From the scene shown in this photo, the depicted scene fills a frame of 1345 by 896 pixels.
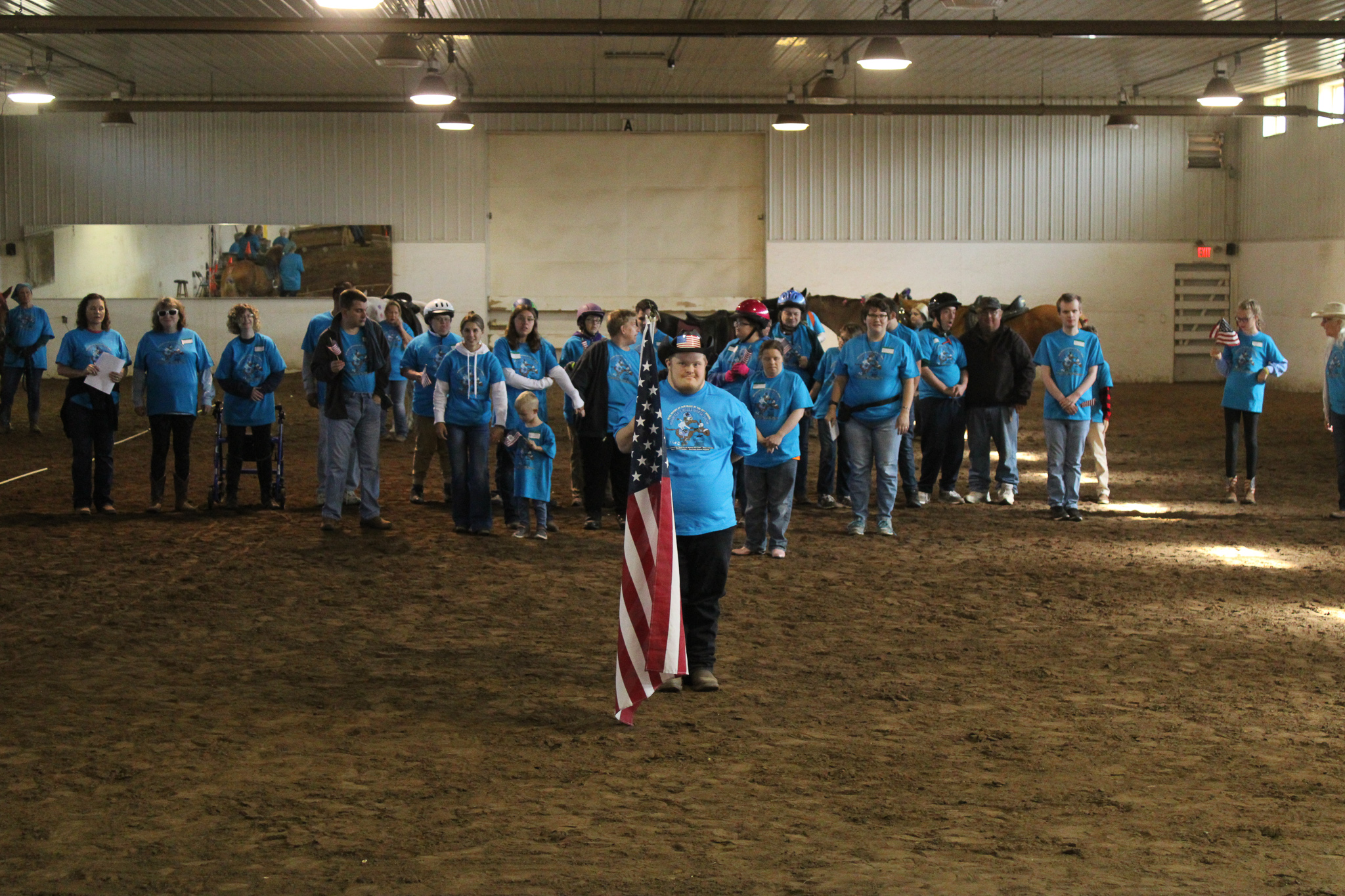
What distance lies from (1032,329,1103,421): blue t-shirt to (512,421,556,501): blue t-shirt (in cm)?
405

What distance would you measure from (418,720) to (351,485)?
6360 millimetres

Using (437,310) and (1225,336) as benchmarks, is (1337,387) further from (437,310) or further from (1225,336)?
(437,310)

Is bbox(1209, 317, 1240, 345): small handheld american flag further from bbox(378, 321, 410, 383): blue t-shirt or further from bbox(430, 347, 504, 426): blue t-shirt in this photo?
bbox(378, 321, 410, 383): blue t-shirt

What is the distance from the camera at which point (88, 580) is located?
327 inches

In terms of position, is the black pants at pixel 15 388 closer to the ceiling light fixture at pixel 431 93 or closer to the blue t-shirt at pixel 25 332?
the blue t-shirt at pixel 25 332

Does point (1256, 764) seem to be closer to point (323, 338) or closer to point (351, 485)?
point (323, 338)

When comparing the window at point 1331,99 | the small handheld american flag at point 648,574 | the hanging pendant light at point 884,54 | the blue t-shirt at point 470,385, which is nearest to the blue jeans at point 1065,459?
the blue t-shirt at point 470,385

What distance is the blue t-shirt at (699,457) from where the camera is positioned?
5.89 m

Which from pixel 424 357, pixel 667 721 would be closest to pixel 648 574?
pixel 667 721

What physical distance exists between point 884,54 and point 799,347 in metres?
4.16

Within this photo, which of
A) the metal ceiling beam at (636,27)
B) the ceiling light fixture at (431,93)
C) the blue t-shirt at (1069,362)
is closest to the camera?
the blue t-shirt at (1069,362)

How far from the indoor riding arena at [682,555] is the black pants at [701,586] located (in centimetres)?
2

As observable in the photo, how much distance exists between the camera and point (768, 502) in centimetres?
903

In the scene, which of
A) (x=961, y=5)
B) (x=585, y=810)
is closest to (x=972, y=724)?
(x=585, y=810)
